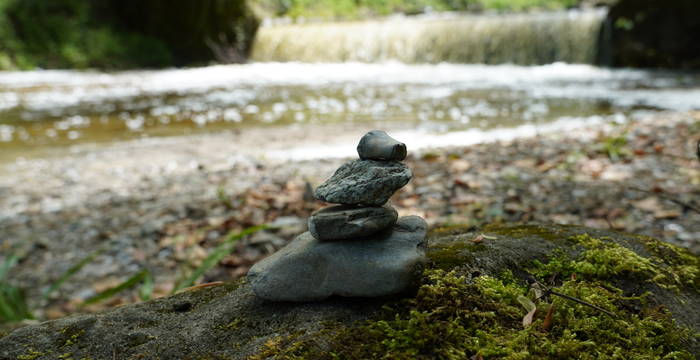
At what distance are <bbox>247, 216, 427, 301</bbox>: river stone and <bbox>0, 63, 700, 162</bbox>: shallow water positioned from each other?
19.7 feet

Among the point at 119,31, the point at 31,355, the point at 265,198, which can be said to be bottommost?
the point at 265,198

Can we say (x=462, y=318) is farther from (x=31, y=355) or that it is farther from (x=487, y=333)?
(x=31, y=355)

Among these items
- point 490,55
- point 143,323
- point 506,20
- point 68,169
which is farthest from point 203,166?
point 506,20

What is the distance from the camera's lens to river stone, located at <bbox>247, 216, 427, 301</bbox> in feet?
5.08

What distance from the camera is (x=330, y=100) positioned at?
455 inches

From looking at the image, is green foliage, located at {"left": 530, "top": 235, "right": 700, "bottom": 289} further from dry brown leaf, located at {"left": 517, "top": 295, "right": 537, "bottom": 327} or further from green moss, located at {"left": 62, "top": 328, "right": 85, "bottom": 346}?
green moss, located at {"left": 62, "top": 328, "right": 85, "bottom": 346}

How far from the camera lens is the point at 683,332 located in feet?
5.05

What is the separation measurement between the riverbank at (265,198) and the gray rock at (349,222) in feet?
7.04

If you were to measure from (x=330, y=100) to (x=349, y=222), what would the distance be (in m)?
10.1

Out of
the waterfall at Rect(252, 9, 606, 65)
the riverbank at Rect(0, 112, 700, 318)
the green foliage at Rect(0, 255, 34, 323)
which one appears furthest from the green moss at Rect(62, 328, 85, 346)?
the waterfall at Rect(252, 9, 606, 65)

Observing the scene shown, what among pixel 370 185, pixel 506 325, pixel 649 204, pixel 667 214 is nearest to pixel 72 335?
pixel 370 185

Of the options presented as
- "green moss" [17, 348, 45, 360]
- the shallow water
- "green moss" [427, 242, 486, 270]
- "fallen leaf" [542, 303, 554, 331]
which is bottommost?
the shallow water

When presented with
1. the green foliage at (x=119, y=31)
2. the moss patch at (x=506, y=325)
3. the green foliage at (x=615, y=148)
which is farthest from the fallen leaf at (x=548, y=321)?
the green foliage at (x=119, y=31)

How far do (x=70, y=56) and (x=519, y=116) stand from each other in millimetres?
16676
